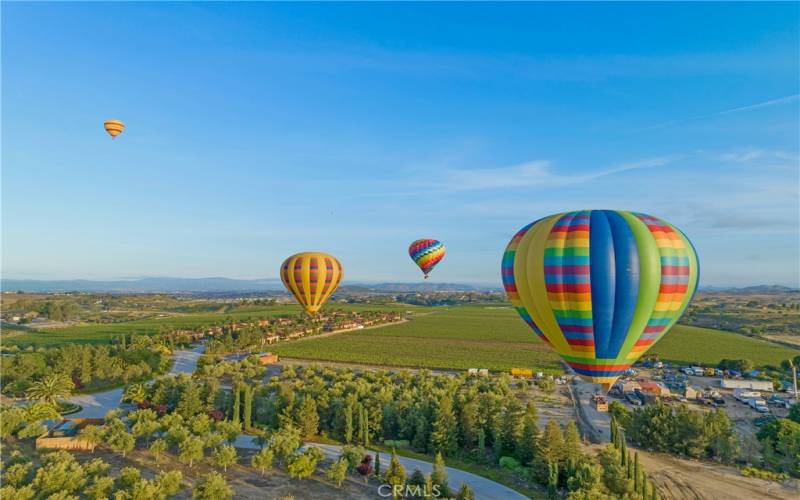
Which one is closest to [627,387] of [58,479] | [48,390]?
[58,479]

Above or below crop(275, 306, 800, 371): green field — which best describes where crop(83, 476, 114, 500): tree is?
above

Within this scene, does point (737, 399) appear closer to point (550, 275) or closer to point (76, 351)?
point (550, 275)

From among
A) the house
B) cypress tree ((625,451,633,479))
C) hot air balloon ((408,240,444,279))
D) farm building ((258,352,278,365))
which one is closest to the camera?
cypress tree ((625,451,633,479))

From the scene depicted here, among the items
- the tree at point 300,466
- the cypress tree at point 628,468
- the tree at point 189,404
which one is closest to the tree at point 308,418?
the tree at point 300,466

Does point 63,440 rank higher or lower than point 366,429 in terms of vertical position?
lower

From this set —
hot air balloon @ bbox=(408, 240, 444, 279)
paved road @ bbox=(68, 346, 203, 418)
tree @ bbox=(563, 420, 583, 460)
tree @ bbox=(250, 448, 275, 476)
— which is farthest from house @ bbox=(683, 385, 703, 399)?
paved road @ bbox=(68, 346, 203, 418)

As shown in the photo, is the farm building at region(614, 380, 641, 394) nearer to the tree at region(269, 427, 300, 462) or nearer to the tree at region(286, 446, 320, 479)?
the tree at region(286, 446, 320, 479)

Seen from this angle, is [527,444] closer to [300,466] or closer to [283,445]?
[300,466]

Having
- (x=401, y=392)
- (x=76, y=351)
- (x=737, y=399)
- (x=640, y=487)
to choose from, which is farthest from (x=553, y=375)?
(x=76, y=351)
